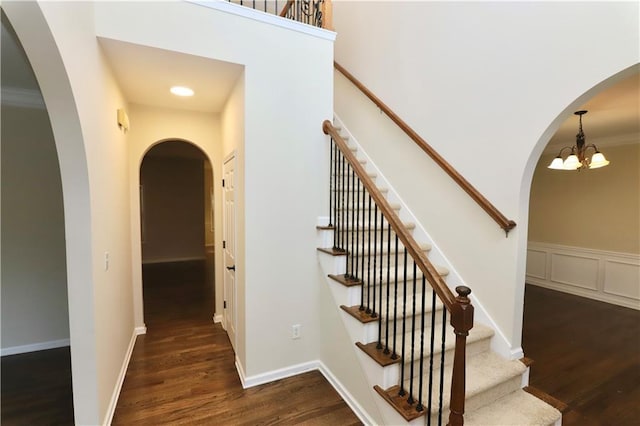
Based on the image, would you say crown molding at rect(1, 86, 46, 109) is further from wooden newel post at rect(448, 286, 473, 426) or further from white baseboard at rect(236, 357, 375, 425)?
wooden newel post at rect(448, 286, 473, 426)

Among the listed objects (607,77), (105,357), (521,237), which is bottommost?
(105,357)

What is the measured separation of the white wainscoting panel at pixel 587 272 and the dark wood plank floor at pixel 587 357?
231 millimetres

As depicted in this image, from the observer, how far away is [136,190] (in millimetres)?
3232

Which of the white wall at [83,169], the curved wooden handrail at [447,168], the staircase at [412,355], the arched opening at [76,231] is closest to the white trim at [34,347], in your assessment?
the white wall at [83,169]

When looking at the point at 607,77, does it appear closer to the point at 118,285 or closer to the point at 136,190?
the point at 118,285

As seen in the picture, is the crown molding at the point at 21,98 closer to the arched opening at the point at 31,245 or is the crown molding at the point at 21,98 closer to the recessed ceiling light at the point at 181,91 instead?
the arched opening at the point at 31,245

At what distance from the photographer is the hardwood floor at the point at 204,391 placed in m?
2.07

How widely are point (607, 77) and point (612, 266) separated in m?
4.29

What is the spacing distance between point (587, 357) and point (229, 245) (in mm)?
3840

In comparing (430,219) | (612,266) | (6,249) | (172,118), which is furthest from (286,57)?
(612,266)

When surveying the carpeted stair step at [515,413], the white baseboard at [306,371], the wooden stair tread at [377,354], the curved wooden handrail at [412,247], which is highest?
the curved wooden handrail at [412,247]

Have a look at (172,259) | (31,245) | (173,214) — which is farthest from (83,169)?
(172,259)

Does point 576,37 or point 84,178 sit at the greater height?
point 576,37

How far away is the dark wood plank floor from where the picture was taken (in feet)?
7.35
